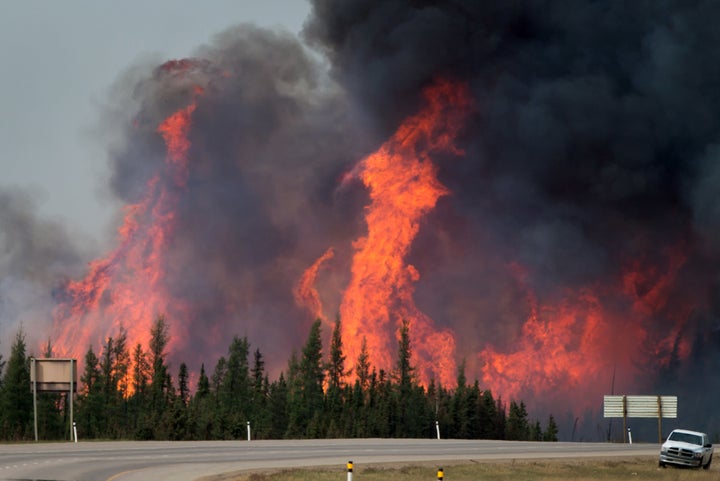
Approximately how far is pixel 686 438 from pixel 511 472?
12.0 meters

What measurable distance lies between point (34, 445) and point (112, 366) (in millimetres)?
96692

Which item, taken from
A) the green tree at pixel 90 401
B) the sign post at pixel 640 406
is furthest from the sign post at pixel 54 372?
the green tree at pixel 90 401

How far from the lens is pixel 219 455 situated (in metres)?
49.1

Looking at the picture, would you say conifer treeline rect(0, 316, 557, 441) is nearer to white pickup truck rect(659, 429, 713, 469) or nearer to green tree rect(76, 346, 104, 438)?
green tree rect(76, 346, 104, 438)

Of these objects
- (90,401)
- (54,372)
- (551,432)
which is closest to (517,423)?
(551,432)

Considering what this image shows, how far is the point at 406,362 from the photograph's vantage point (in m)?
126

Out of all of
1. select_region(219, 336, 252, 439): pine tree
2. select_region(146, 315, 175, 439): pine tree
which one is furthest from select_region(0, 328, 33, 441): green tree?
select_region(219, 336, 252, 439): pine tree

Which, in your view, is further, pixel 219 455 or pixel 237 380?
pixel 237 380

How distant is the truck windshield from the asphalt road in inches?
159

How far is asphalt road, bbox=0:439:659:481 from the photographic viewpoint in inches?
1512

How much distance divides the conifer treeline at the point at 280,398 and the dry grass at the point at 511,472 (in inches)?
1837

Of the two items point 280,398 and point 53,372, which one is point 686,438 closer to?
point 53,372

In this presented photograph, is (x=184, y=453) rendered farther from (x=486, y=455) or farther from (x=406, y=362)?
(x=406, y=362)

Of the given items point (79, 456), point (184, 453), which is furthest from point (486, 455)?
point (79, 456)
